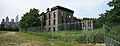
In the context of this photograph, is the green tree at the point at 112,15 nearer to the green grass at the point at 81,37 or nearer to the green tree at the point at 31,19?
the green grass at the point at 81,37

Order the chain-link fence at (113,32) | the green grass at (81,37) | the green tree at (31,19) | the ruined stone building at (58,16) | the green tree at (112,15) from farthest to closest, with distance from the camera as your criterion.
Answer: the ruined stone building at (58,16) < the green tree at (31,19) < the green tree at (112,15) < the green grass at (81,37) < the chain-link fence at (113,32)

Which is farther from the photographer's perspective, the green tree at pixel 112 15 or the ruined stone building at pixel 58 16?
the ruined stone building at pixel 58 16

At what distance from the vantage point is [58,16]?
3054 inches

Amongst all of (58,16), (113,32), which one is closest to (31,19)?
(58,16)

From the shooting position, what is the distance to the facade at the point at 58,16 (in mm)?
77938

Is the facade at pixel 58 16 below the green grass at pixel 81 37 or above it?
above

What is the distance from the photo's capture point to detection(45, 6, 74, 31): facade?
77.9 meters

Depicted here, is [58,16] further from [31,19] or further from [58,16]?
[31,19]

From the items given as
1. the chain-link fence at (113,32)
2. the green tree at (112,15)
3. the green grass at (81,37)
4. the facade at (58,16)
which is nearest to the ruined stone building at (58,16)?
the facade at (58,16)

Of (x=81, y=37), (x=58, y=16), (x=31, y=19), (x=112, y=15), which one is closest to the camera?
(x=81, y=37)

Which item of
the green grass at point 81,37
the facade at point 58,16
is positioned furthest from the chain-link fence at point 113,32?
the facade at point 58,16

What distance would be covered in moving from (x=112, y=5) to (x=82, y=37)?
12.1m

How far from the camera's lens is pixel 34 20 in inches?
2953

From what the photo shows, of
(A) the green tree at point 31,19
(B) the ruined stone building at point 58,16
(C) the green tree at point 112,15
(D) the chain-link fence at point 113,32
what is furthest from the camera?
(B) the ruined stone building at point 58,16
